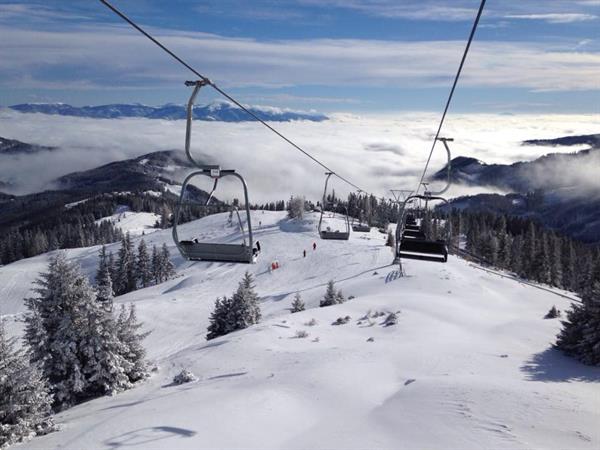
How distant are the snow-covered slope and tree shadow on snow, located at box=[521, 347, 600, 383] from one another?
8 cm

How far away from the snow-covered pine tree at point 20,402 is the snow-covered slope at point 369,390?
73 cm

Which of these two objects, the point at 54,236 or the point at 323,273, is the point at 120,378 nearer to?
the point at 323,273

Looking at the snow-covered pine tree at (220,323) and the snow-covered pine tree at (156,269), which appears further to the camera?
the snow-covered pine tree at (156,269)

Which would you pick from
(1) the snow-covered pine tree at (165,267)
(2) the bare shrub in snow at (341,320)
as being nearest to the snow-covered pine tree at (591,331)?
(2) the bare shrub in snow at (341,320)

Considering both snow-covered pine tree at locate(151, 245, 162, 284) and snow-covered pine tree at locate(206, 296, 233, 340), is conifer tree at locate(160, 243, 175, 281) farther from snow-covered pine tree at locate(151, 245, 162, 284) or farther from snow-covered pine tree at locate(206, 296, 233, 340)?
snow-covered pine tree at locate(206, 296, 233, 340)

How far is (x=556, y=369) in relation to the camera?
1725cm

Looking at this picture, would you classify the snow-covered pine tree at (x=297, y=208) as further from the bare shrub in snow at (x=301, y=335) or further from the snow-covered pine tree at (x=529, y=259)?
the bare shrub in snow at (x=301, y=335)

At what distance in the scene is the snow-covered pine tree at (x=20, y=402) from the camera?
13297 millimetres

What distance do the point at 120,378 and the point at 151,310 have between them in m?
26.1

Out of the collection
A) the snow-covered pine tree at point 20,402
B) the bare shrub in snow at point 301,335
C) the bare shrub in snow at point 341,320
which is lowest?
the bare shrub in snow at point 341,320

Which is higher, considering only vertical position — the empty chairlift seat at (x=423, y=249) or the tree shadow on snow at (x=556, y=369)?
the empty chairlift seat at (x=423, y=249)

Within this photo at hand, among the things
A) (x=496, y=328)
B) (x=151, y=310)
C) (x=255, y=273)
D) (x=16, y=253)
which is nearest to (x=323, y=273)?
(x=255, y=273)

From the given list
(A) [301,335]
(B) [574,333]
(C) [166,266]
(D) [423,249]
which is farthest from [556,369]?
(C) [166,266]

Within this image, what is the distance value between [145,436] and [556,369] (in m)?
15.3
